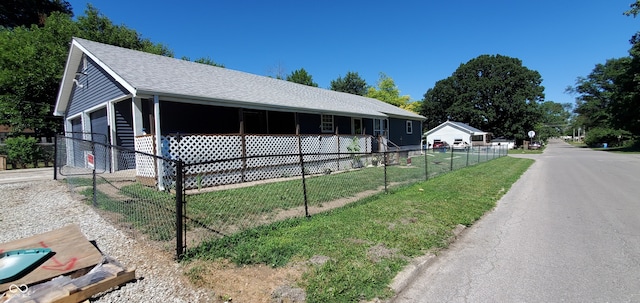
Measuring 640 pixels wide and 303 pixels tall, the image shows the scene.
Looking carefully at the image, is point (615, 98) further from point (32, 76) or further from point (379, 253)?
point (32, 76)

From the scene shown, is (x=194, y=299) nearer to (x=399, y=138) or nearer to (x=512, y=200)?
(x=512, y=200)

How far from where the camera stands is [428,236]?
4.94m

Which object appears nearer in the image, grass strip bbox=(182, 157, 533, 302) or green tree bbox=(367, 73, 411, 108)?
grass strip bbox=(182, 157, 533, 302)

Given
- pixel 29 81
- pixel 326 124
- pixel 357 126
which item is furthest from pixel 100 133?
pixel 357 126

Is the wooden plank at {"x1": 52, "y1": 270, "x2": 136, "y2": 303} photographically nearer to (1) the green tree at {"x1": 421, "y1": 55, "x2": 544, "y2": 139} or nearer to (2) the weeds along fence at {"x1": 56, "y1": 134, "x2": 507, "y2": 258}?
(2) the weeds along fence at {"x1": 56, "y1": 134, "x2": 507, "y2": 258}

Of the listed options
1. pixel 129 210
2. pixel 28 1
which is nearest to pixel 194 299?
pixel 129 210

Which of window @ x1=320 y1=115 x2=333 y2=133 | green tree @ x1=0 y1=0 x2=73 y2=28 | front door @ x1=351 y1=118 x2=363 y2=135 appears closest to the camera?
window @ x1=320 y1=115 x2=333 y2=133

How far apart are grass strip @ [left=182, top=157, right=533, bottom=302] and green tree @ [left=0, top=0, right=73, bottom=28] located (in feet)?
126

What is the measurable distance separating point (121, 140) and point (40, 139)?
15.1 m

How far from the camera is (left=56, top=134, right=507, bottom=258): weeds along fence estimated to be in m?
4.90

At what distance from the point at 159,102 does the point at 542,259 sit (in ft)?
35.1

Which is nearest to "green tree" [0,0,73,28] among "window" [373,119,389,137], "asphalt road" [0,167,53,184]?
"asphalt road" [0,167,53,184]

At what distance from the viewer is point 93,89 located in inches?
489

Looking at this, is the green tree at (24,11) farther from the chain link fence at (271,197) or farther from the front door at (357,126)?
the chain link fence at (271,197)
